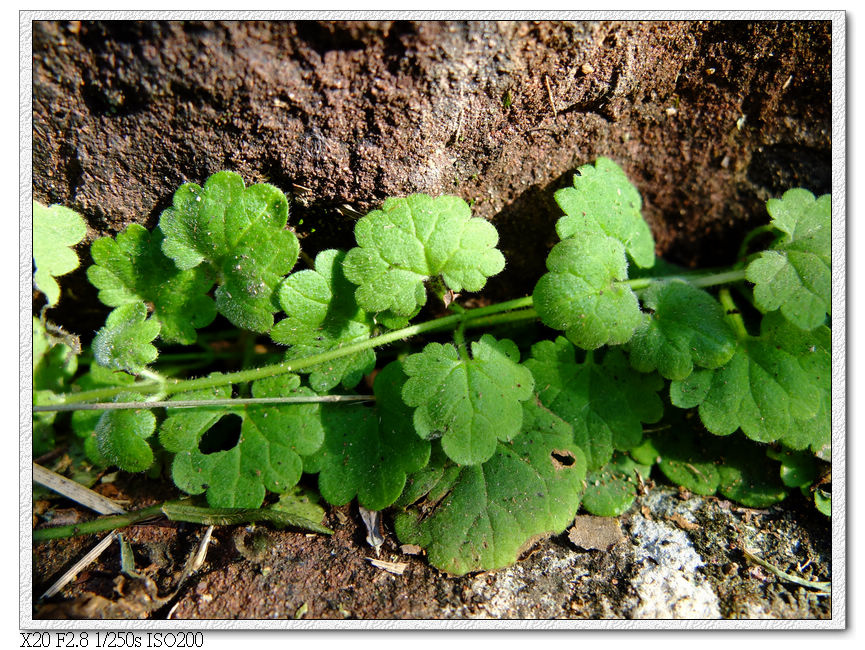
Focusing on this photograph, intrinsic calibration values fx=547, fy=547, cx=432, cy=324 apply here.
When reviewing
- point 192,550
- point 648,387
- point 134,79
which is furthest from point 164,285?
point 648,387

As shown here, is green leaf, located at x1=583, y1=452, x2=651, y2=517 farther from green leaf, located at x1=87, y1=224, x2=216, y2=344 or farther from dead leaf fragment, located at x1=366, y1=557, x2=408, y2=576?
green leaf, located at x1=87, y1=224, x2=216, y2=344

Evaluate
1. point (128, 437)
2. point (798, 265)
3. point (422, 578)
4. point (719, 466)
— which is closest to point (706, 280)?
point (798, 265)

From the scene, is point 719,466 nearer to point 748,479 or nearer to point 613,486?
point 748,479

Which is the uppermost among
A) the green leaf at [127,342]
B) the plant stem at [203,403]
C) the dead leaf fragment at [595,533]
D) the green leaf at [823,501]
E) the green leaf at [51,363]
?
the green leaf at [127,342]

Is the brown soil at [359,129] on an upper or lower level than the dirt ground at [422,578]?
upper

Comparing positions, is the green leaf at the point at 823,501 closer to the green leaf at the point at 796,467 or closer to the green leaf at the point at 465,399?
the green leaf at the point at 796,467

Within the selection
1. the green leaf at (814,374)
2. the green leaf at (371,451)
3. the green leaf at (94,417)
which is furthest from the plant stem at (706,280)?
the green leaf at (94,417)

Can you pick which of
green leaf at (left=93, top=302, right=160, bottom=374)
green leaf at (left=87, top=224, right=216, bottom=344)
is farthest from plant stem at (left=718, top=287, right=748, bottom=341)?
green leaf at (left=93, top=302, right=160, bottom=374)
